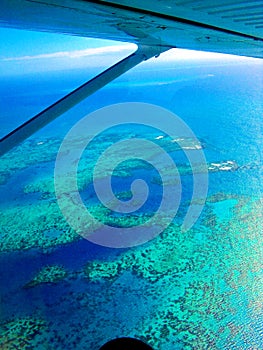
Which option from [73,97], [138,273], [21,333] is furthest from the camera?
[138,273]

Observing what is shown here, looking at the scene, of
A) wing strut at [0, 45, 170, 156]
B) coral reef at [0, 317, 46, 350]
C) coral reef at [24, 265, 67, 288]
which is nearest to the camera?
wing strut at [0, 45, 170, 156]

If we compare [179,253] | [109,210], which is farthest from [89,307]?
[109,210]

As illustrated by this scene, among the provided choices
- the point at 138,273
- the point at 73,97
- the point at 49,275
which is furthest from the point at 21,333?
the point at 73,97

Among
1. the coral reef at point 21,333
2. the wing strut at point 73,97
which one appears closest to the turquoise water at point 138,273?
the coral reef at point 21,333

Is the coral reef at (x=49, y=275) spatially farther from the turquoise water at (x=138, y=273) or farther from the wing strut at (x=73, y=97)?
the wing strut at (x=73, y=97)

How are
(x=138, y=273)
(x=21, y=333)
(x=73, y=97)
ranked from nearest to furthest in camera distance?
(x=73, y=97), (x=21, y=333), (x=138, y=273)

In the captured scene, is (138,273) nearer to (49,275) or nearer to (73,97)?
(49,275)

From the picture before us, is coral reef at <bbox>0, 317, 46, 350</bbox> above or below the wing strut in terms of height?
below

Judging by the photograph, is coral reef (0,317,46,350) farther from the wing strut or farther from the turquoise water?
the wing strut

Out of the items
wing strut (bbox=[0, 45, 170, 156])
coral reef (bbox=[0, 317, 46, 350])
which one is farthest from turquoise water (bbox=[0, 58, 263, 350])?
wing strut (bbox=[0, 45, 170, 156])
